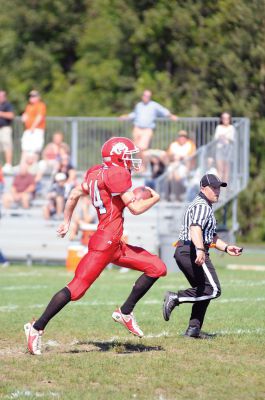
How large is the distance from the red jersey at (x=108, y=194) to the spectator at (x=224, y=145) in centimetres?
1292

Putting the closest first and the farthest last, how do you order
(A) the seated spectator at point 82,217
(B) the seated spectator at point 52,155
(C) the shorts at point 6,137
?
(A) the seated spectator at point 82,217 < (B) the seated spectator at point 52,155 < (C) the shorts at point 6,137

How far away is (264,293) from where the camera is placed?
14180 mm

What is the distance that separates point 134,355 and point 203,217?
4.77 ft

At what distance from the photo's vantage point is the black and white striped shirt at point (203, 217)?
374 inches

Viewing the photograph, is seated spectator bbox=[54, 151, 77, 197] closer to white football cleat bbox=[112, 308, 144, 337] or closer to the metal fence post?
the metal fence post

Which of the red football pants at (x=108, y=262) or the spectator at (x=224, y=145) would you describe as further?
the spectator at (x=224, y=145)

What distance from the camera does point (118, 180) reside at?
8.88m

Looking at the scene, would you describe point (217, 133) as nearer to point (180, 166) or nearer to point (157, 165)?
point (180, 166)

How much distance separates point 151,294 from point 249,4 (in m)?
18.4

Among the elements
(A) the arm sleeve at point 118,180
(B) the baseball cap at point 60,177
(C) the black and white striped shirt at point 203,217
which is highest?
(A) the arm sleeve at point 118,180

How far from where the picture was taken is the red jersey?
29.2 feet

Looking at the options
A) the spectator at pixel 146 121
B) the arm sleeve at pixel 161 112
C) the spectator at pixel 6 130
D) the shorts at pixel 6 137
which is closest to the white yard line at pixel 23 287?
the spectator at pixel 146 121

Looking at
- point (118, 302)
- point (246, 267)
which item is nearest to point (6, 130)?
point (246, 267)

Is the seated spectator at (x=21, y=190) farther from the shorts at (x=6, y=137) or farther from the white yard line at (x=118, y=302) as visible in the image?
the white yard line at (x=118, y=302)
